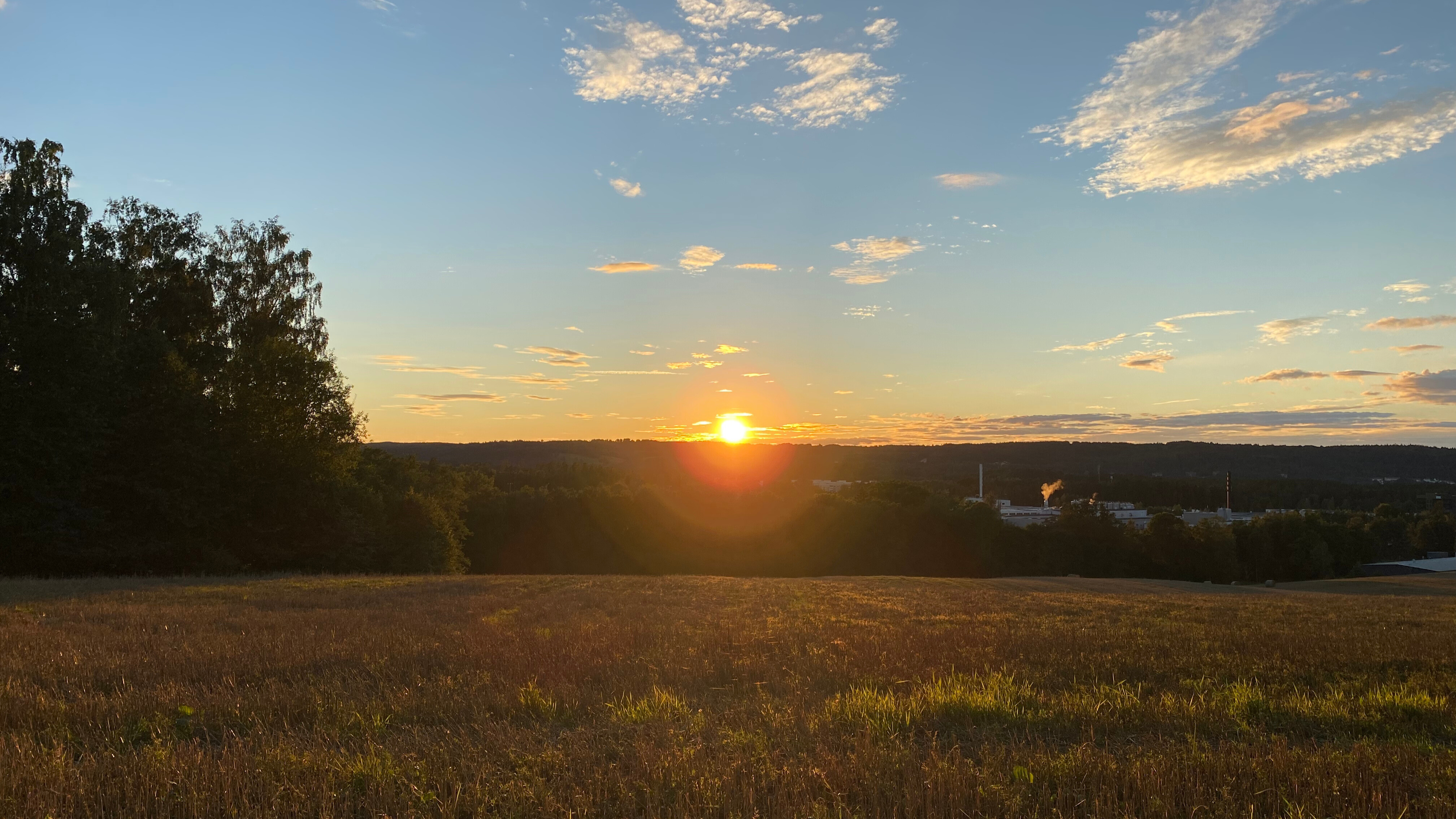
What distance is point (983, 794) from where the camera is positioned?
186 inches

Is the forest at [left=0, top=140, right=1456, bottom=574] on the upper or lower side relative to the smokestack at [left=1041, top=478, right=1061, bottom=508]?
upper

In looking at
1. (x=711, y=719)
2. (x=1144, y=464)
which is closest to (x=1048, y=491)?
(x=1144, y=464)

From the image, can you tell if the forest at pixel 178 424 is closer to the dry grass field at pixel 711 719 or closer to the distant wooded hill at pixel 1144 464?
the dry grass field at pixel 711 719

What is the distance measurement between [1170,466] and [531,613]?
213796mm

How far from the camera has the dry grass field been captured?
15.6 feet

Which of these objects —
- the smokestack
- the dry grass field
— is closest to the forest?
the dry grass field

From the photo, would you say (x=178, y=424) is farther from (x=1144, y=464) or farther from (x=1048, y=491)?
(x=1144, y=464)

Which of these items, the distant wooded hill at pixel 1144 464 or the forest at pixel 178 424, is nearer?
the forest at pixel 178 424

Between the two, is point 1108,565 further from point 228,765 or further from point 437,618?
point 228,765

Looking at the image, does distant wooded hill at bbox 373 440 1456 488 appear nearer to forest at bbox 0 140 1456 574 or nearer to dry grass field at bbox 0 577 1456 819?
forest at bbox 0 140 1456 574

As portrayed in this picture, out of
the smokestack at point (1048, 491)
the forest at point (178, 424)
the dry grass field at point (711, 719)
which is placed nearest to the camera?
the dry grass field at point (711, 719)

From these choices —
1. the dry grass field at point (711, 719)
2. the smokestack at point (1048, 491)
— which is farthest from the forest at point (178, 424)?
the smokestack at point (1048, 491)

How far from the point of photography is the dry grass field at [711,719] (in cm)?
477

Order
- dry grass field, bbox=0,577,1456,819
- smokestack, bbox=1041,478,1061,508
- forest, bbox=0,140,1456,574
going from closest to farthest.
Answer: dry grass field, bbox=0,577,1456,819 < forest, bbox=0,140,1456,574 < smokestack, bbox=1041,478,1061,508
